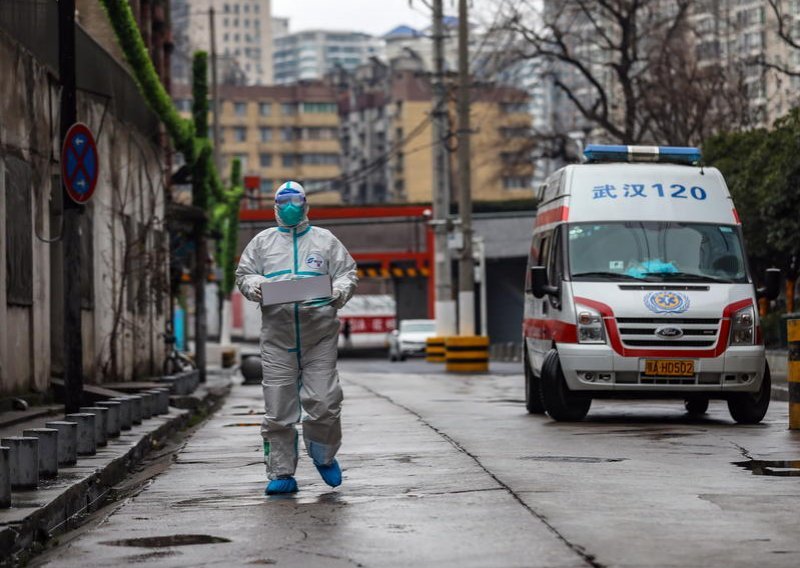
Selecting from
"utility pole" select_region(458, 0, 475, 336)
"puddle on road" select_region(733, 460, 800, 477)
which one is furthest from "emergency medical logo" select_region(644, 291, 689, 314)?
"utility pole" select_region(458, 0, 475, 336)

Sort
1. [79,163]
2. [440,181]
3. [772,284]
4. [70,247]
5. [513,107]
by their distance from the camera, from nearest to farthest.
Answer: [79,163] < [70,247] < [772,284] < [440,181] < [513,107]

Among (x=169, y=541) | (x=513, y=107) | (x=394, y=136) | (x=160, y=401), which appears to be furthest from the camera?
(x=394, y=136)

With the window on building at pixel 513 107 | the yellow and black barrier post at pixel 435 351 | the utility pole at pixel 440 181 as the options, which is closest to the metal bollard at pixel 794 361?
the utility pole at pixel 440 181

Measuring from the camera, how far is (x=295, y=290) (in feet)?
38.2

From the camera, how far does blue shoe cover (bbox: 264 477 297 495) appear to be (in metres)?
11.5

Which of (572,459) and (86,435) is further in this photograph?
(86,435)

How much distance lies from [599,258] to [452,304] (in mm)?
30143

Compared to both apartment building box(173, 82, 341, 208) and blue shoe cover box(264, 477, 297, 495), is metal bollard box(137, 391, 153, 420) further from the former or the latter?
apartment building box(173, 82, 341, 208)

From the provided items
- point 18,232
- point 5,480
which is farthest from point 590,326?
point 5,480

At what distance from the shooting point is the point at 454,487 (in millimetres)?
11305

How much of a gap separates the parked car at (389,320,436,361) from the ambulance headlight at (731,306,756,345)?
145 ft

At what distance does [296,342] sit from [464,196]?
31.1m

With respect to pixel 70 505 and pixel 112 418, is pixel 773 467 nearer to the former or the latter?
pixel 70 505

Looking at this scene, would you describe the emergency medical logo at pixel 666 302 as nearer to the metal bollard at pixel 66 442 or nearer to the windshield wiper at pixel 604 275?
the windshield wiper at pixel 604 275
